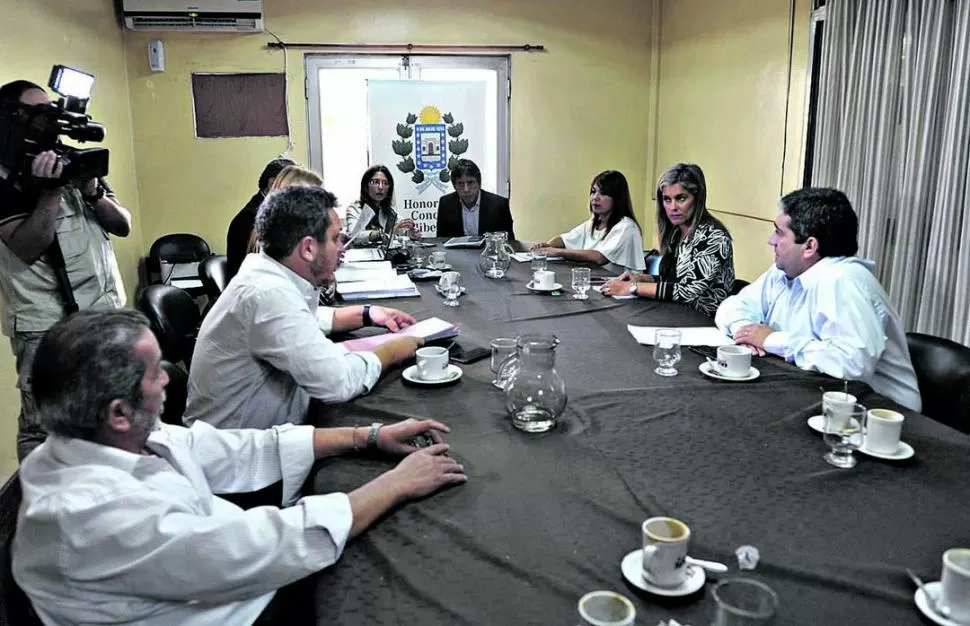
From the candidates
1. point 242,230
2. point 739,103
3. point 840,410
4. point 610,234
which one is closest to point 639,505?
point 840,410


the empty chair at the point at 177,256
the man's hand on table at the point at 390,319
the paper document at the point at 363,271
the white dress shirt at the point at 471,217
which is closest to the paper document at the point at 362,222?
the white dress shirt at the point at 471,217

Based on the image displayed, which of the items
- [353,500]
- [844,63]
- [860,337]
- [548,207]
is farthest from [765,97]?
[353,500]

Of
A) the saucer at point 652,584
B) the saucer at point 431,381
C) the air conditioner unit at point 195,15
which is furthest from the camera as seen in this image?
the air conditioner unit at point 195,15

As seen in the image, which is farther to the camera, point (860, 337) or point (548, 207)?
point (548, 207)

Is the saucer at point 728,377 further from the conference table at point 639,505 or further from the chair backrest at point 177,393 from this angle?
the chair backrest at point 177,393

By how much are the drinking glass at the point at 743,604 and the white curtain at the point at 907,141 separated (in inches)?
102

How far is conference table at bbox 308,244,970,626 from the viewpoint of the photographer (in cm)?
101

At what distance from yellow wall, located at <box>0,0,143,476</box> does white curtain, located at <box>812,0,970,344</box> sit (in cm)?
390

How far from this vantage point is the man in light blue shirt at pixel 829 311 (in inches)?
75.3

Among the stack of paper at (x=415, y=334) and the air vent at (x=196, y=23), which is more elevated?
the air vent at (x=196, y=23)

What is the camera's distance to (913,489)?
1302 mm

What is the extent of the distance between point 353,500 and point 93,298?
1833 millimetres

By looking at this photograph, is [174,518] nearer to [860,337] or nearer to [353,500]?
[353,500]

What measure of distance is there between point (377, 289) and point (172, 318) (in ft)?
2.63
